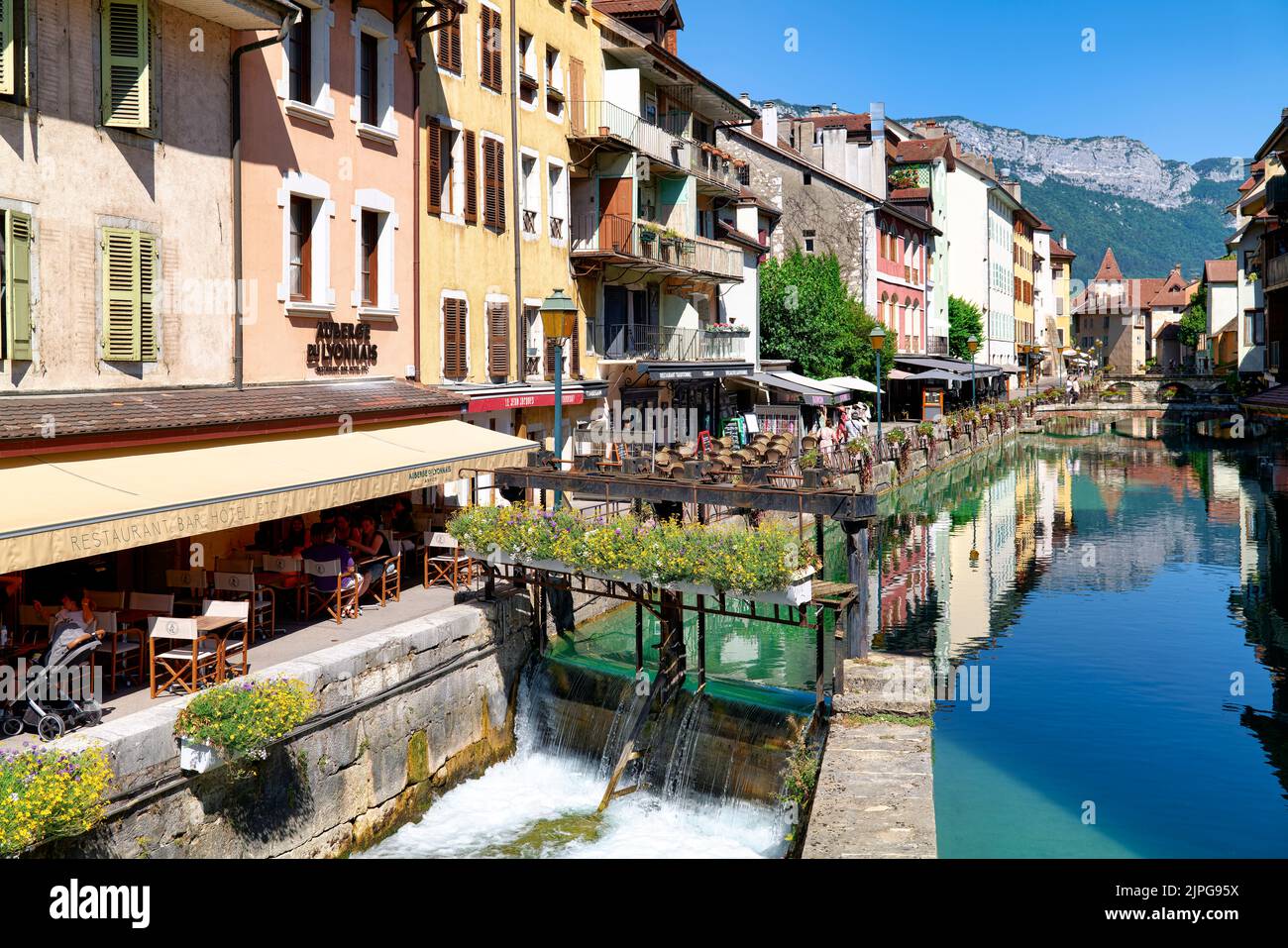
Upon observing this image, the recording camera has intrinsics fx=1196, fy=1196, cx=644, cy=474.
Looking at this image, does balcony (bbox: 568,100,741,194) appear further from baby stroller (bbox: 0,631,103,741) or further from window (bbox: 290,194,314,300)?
baby stroller (bbox: 0,631,103,741)

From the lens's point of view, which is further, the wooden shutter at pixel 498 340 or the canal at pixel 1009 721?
the wooden shutter at pixel 498 340

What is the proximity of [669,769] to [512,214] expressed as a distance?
1458 centimetres

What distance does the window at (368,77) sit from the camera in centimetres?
2102

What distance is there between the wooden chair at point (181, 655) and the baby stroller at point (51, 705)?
0.87 metres

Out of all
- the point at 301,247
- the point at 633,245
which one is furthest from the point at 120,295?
the point at 633,245

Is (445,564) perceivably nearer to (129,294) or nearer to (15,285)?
(129,294)

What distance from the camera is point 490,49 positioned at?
25.6 meters

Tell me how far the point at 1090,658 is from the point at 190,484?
16229 millimetres

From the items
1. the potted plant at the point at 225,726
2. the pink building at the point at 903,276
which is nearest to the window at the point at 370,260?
the potted plant at the point at 225,726

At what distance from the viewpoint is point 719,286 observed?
41.8 metres

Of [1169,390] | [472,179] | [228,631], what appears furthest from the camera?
[1169,390]

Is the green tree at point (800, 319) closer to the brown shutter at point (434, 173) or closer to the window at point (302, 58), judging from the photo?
the brown shutter at point (434, 173)
